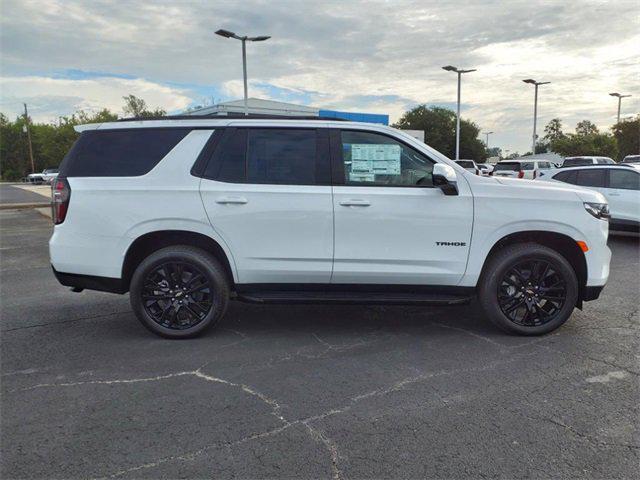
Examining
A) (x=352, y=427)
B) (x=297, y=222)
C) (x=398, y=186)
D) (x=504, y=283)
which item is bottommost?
(x=352, y=427)

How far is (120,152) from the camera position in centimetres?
453

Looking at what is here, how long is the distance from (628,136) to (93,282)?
223 feet

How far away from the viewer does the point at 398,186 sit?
4414mm

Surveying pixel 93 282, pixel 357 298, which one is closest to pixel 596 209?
pixel 357 298

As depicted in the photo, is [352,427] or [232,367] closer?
[352,427]

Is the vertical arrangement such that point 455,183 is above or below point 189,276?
above

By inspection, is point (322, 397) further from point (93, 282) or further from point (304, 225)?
point (93, 282)

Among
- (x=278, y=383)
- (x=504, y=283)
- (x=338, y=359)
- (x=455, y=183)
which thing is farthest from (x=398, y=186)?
(x=278, y=383)

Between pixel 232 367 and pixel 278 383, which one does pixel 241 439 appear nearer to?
pixel 278 383

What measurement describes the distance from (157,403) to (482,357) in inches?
99.9

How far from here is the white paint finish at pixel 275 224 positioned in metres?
4.35

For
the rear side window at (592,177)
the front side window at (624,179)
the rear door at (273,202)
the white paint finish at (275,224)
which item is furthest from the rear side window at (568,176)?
the white paint finish at (275,224)

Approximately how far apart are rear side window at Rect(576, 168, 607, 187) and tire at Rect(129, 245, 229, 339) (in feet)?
30.8

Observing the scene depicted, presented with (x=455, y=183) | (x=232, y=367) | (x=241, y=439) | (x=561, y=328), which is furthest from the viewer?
(x=561, y=328)
